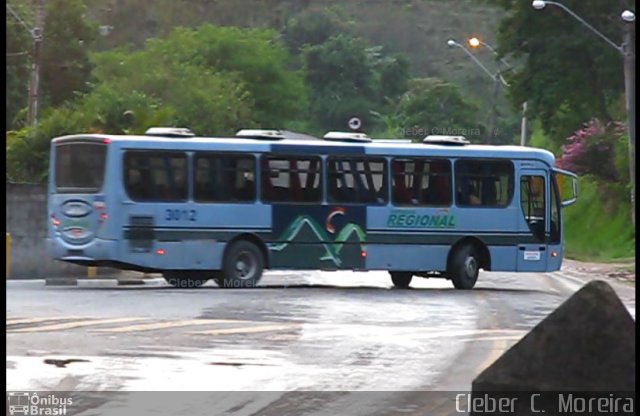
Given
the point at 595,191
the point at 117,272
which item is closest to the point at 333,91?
the point at 595,191

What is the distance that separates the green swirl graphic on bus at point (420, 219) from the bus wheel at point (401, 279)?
158cm

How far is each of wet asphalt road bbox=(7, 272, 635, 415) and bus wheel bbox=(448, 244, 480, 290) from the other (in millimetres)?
369

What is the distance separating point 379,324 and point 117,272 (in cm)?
1531

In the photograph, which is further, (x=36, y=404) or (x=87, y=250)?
(x=87, y=250)

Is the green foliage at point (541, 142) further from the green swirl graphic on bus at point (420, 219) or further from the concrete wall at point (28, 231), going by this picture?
the green swirl graphic on bus at point (420, 219)

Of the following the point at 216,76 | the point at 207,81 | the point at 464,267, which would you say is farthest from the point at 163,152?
the point at 216,76

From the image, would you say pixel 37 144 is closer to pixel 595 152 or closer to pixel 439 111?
pixel 595 152

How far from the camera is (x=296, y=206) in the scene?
28.1m

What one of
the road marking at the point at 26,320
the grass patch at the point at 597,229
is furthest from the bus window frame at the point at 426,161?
the grass patch at the point at 597,229

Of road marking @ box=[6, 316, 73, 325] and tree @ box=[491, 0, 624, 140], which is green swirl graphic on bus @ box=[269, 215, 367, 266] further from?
tree @ box=[491, 0, 624, 140]

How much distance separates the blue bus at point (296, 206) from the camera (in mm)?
26984

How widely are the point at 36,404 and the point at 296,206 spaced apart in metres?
16.8

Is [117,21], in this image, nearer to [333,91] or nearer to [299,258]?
[333,91]

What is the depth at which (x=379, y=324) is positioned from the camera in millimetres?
20172
